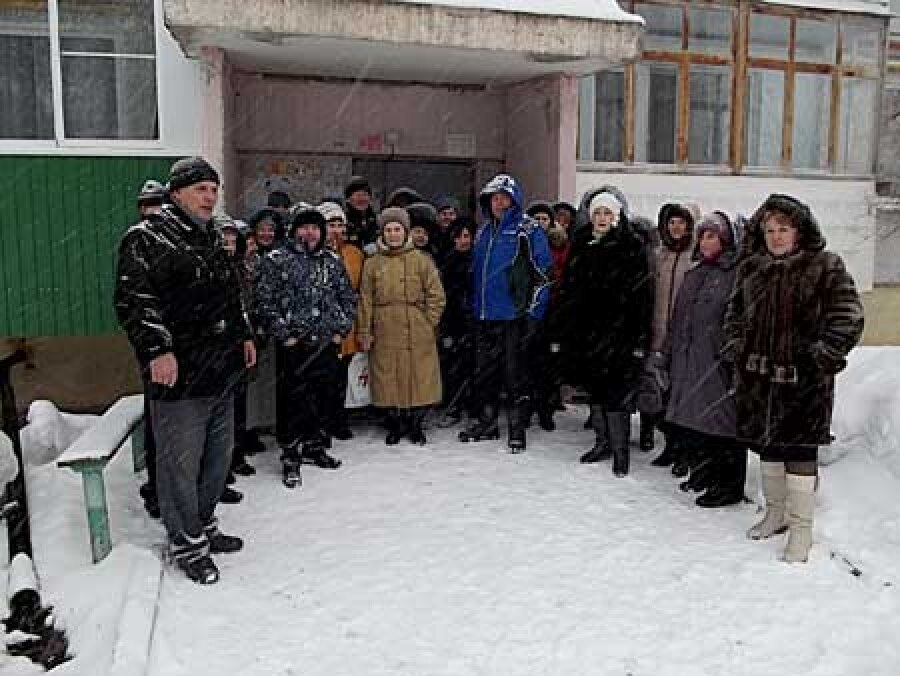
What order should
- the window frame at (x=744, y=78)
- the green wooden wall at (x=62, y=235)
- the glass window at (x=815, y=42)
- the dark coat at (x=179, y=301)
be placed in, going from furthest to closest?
the glass window at (x=815, y=42)
the window frame at (x=744, y=78)
the green wooden wall at (x=62, y=235)
the dark coat at (x=179, y=301)

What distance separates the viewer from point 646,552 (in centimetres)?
445

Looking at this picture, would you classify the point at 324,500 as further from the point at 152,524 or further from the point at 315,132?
the point at 315,132

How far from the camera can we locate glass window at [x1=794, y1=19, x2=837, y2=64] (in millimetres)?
10789

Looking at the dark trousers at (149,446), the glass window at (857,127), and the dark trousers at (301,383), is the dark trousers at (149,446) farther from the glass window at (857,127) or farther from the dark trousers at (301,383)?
the glass window at (857,127)

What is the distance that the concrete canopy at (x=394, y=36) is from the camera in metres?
5.79

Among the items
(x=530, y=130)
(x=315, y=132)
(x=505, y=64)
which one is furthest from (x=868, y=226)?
(x=315, y=132)

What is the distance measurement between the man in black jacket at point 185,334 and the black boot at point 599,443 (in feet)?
8.25

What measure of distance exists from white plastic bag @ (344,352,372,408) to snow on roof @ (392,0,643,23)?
2450 mm

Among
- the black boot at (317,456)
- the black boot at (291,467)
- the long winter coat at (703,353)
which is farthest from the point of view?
the black boot at (317,456)

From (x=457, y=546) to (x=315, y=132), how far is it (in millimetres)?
4815

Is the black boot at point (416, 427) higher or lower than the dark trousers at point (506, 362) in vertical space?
lower

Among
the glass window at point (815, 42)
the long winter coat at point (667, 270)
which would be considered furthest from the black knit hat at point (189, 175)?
the glass window at point (815, 42)

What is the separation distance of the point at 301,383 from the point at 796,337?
2810 mm

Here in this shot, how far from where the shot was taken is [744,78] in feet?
34.6
